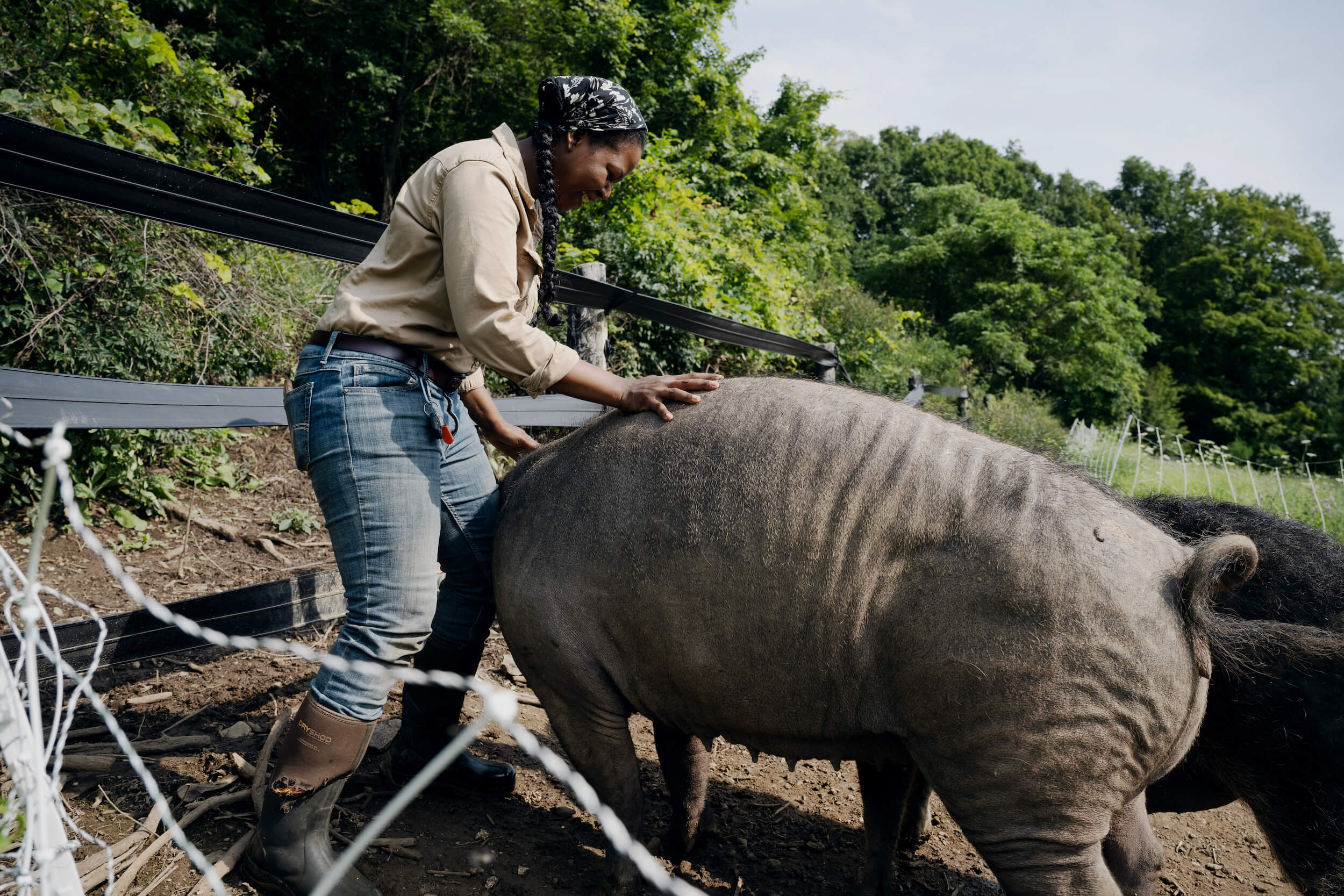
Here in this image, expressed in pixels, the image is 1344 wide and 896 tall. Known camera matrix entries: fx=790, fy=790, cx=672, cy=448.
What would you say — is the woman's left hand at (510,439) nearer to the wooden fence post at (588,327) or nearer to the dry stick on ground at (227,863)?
the dry stick on ground at (227,863)

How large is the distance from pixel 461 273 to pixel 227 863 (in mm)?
1871

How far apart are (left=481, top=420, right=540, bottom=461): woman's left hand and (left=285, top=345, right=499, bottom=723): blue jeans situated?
58 cm

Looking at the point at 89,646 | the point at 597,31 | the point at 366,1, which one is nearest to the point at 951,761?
the point at 89,646

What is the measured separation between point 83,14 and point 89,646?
17.4 feet

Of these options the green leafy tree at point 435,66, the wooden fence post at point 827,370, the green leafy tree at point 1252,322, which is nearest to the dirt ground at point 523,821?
the wooden fence post at point 827,370

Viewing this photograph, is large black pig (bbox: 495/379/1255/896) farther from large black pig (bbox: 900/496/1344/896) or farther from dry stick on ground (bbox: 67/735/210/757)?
dry stick on ground (bbox: 67/735/210/757)

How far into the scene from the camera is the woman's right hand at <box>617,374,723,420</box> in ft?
7.78

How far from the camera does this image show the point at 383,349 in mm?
2264

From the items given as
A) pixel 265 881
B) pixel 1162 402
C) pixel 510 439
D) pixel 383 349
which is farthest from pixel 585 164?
pixel 1162 402

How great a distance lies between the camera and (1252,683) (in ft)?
7.01

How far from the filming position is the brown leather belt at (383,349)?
2.26 metres

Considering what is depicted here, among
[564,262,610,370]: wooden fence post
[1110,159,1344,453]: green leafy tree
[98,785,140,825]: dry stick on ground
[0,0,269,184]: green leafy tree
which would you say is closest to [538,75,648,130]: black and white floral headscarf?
[564,262,610,370]: wooden fence post

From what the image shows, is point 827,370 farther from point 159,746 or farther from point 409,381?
point 159,746

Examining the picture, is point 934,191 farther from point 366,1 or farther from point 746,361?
point 746,361
